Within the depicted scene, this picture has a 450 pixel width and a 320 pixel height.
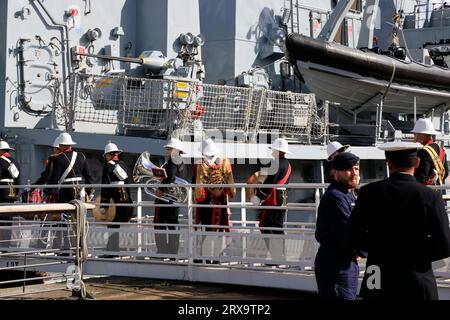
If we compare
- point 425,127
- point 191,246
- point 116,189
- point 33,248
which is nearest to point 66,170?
point 116,189

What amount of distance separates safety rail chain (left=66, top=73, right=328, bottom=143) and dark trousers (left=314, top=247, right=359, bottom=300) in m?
7.32

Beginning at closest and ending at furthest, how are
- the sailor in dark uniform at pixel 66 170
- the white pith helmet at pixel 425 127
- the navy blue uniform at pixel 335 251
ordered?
the navy blue uniform at pixel 335 251 < the white pith helmet at pixel 425 127 < the sailor in dark uniform at pixel 66 170

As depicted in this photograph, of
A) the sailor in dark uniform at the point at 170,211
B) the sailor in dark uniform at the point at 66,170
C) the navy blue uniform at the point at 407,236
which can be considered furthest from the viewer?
the sailor in dark uniform at the point at 66,170

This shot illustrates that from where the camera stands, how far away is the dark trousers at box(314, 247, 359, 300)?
4875 mm

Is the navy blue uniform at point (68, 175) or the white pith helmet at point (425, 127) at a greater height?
the white pith helmet at point (425, 127)

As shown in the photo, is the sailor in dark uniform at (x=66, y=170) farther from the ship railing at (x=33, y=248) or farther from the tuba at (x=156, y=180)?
the tuba at (x=156, y=180)

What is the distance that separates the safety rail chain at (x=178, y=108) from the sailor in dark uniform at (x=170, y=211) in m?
3.27

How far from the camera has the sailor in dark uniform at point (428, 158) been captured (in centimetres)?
716

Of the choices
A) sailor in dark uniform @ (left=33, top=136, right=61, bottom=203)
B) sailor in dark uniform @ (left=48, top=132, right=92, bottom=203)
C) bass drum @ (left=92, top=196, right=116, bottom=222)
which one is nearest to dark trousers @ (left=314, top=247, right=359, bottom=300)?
bass drum @ (left=92, top=196, right=116, bottom=222)

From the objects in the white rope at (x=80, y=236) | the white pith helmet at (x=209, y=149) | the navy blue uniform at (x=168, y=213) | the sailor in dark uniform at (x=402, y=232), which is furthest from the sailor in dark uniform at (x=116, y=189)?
the sailor in dark uniform at (x=402, y=232)

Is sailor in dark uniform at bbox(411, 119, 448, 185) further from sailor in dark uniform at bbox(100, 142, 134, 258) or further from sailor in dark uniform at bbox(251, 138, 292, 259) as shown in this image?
sailor in dark uniform at bbox(100, 142, 134, 258)

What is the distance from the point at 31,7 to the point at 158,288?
7667 millimetres

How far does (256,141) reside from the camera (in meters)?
13.3
